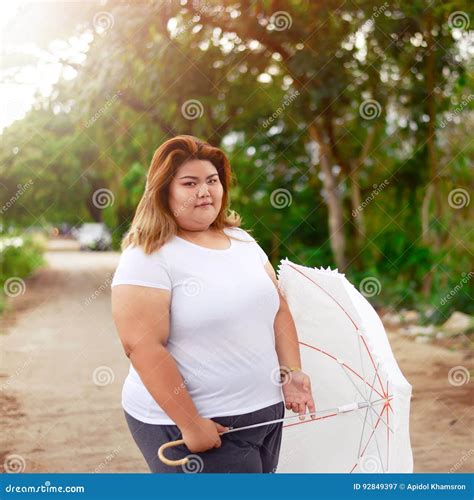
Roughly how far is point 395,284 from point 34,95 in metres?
5.20

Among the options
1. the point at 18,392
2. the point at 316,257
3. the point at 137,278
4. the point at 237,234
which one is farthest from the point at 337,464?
the point at 316,257

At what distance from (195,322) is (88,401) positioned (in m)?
3.83

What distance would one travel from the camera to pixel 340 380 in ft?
7.73

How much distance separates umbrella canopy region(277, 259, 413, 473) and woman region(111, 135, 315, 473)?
0.25 m

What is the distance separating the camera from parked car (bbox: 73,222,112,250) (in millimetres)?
22422

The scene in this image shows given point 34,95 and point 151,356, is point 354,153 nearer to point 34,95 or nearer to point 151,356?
point 34,95

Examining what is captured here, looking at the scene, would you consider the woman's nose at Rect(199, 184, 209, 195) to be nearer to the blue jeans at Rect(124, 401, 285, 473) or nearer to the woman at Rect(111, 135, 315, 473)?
the woman at Rect(111, 135, 315, 473)

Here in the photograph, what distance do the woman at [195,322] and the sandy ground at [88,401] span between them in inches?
84.7

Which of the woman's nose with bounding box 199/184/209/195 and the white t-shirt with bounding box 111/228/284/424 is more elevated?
the woman's nose with bounding box 199/184/209/195

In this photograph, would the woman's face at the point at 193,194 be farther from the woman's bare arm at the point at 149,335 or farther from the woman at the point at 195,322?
the woman's bare arm at the point at 149,335

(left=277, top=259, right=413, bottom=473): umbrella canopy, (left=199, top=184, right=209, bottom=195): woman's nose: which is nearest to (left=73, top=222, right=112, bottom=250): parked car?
(left=277, top=259, right=413, bottom=473): umbrella canopy

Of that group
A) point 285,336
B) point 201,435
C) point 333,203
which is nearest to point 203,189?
point 285,336

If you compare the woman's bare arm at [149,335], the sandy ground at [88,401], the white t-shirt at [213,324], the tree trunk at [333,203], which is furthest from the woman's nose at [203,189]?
the tree trunk at [333,203]

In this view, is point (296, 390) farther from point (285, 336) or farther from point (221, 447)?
point (221, 447)
